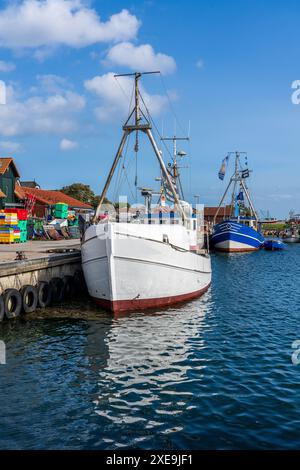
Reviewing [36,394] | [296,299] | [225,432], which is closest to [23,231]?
[296,299]

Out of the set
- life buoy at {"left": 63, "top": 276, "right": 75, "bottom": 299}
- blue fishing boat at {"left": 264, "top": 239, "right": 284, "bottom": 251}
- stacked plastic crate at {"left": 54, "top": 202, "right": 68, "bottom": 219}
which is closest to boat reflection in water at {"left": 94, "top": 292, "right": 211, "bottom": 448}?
life buoy at {"left": 63, "top": 276, "right": 75, "bottom": 299}

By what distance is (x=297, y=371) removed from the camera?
10.9 m

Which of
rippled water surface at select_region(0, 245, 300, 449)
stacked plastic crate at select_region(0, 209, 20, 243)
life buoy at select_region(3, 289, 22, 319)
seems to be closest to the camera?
rippled water surface at select_region(0, 245, 300, 449)

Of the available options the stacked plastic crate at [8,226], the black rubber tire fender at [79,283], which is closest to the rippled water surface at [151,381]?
the black rubber tire fender at [79,283]

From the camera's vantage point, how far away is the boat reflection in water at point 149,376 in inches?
316

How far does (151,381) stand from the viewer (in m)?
10.0

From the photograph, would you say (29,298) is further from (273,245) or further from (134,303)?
(273,245)

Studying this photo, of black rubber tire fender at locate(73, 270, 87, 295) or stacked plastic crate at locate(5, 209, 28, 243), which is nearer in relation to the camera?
black rubber tire fender at locate(73, 270, 87, 295)

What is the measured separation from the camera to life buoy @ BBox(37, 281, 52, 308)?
59.3 ft

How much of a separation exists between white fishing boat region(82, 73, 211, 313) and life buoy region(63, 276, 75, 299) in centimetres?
231

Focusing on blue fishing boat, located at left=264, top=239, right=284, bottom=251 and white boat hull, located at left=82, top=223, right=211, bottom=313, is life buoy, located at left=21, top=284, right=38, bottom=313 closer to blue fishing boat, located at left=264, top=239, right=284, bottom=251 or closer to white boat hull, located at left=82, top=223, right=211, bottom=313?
white boat hull, located at left=82, top=223, right=211, bottom=313

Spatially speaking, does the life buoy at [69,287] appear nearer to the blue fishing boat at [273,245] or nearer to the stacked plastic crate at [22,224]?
the stacked plastic crate at [22,224]

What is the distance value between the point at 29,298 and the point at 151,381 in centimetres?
890
